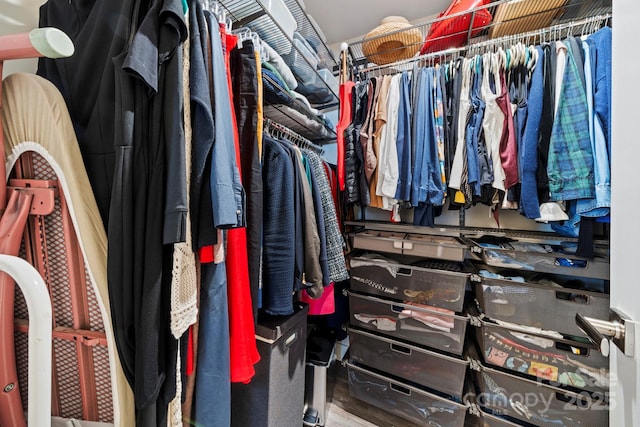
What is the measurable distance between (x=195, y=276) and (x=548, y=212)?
1282mm

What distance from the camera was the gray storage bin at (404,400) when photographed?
1.06 metres

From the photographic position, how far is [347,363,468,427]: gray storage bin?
1057mm

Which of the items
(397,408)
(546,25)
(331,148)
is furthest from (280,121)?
(397,408)

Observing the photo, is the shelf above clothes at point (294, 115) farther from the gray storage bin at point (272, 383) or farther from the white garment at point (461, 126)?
the gray storage bin at point (272, 383)

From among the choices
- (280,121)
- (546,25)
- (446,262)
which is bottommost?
(446,262)

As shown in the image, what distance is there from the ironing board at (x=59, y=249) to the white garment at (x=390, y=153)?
1080mm

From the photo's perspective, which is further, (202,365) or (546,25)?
(546,25)

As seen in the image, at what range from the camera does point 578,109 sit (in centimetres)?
85

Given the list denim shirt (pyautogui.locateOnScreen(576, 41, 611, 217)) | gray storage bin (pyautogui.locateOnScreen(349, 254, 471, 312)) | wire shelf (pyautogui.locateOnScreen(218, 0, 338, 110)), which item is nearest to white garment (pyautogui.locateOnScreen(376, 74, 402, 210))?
gray storage bin (pyautogui.locateOnScreen(349, 254, 471, 312))

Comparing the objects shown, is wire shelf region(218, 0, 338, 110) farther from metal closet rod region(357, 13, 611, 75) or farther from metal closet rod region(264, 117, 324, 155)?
metal closet rod region(357, 13, 611, 75)

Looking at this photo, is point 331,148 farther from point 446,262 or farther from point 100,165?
point 100,165

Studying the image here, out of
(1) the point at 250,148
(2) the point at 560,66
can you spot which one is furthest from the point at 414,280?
(2) the point at 560,66

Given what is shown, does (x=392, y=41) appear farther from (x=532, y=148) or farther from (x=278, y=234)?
(x=278, y=234)

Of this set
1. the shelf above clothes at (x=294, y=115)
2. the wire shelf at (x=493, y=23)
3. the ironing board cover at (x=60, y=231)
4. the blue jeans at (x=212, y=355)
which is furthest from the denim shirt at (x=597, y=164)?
the ironing board cover at (x=60, y=231)
